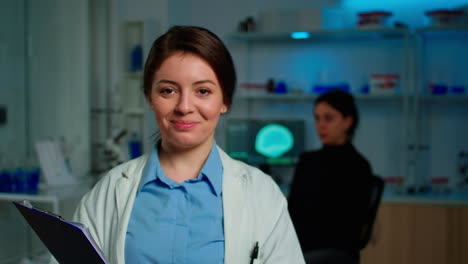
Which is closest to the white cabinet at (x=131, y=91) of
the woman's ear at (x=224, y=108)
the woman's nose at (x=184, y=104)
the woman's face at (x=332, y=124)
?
the woman's face at (x=332, y=124)

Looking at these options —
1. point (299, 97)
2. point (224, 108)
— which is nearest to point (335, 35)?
point (299, 97)

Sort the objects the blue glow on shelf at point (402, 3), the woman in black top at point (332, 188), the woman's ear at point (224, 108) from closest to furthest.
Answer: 1. the woman's ear at point (224, 108)
2. the woman in black top at point (332, 188)
3. the blue glow on shelf at point (402, 3)

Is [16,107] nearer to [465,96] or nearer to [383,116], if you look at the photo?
[383,116]

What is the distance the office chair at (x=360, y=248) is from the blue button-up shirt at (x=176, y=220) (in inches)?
37.5

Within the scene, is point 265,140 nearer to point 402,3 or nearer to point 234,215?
point 402,3

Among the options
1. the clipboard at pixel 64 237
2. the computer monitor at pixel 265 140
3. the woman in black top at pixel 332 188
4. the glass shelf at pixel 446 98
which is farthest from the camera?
the computer monitor at pixel 265 140

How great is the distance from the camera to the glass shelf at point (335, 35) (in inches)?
151

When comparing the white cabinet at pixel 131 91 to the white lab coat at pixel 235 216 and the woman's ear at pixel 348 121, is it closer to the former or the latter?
the woman's ear at pixel 348 121

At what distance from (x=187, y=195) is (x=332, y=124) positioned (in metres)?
1.50

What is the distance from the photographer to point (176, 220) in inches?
44.9

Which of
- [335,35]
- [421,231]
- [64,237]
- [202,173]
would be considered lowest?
[421,231]

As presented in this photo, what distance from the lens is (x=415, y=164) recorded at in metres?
3.80

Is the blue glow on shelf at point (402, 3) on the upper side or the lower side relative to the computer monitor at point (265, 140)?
upper

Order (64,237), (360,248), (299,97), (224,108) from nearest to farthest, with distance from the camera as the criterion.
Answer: (64,237), (224,108), (360,248), (299,97)
